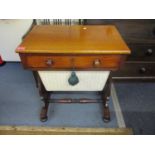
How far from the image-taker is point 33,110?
154cm

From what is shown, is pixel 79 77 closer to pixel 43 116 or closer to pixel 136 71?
pixel 43 116

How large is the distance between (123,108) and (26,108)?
0.97 meters

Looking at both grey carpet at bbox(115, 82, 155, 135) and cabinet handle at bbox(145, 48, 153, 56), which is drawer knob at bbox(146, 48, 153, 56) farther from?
grey carpet at bbox(115, 82, 155, 135)

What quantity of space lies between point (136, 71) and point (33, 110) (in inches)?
47.5

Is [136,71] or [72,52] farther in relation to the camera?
[136,71]

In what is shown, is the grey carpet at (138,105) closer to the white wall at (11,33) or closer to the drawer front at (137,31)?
the drawer front at (137,31)

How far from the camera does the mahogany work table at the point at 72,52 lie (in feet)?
3.16

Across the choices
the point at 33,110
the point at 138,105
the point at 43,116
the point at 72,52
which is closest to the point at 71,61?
the point at 72,52

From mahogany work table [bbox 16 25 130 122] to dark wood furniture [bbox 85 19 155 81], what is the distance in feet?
1.12

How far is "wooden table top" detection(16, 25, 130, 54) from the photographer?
96 cm

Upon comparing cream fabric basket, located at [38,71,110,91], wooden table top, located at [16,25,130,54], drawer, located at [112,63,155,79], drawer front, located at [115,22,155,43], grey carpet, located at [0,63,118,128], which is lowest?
grey carpet, located at [0,63,118,128]

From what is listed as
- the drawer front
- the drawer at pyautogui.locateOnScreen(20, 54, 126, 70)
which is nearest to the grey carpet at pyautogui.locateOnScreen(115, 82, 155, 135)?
the drawer front
